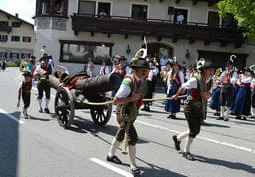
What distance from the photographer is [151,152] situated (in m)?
7.45

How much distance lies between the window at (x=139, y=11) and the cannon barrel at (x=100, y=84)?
64.9ft

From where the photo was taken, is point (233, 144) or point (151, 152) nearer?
point (151, 152)

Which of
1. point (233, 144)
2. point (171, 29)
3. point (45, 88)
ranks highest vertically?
point (171, 29)

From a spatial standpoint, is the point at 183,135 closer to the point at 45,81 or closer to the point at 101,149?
the point at 101,149

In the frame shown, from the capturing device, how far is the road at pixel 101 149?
20.0 feet

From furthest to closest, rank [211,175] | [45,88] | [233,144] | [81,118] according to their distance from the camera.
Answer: [45,88]
[81,118]
[233,144]
[211,175]

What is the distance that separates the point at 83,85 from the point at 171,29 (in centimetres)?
1959

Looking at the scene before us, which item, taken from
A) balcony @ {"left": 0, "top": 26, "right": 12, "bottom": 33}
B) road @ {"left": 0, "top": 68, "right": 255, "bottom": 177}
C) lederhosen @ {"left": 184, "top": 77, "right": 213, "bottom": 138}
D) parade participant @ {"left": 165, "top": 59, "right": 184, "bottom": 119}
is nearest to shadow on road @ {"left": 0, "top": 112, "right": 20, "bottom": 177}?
road @ {"left": 0, "top": 68, "right": 255, "bottom": 177}

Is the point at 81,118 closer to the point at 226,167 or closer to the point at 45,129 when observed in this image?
the point at 45,129

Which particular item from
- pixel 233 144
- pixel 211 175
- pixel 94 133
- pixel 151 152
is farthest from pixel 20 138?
pixel 233 144

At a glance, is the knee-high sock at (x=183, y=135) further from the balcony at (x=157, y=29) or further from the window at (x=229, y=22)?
the window at (x=229, y=22)

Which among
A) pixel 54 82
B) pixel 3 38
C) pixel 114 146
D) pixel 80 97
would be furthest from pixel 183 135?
pixel 3 38

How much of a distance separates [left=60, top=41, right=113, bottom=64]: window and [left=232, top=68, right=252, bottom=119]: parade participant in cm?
1491

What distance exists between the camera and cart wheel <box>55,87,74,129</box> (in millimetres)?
8992
